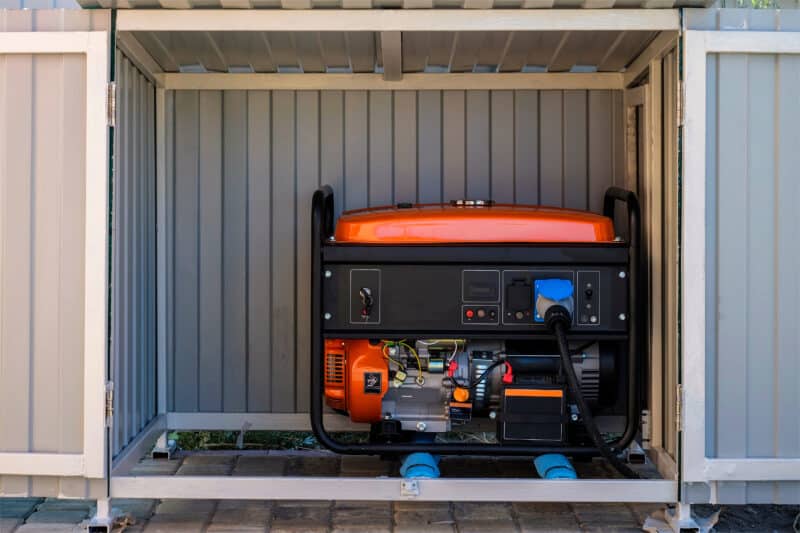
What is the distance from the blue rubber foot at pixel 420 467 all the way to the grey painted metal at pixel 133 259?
1.11 meters

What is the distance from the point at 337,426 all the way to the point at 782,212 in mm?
2179

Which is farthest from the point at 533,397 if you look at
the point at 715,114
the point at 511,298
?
the point at 715,114

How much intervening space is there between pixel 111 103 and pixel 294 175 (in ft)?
3.91

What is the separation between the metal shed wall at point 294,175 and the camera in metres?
4.13

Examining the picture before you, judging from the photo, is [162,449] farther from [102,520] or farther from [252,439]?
[102,520]

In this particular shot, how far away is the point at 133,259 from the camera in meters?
3.60

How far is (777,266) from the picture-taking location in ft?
10.2

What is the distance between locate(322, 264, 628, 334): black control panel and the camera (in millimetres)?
3236

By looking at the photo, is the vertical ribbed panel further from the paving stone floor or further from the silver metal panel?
the paving stone floor

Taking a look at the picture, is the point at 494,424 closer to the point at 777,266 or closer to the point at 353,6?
the point at 777,266

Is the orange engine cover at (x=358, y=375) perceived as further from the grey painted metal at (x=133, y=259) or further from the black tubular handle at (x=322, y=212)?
the grey painted metal at (x=133, y=259)

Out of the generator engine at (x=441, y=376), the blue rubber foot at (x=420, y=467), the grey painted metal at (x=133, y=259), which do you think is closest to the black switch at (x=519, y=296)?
the generator engine at (x=441, y=376)

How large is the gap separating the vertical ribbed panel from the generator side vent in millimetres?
1424

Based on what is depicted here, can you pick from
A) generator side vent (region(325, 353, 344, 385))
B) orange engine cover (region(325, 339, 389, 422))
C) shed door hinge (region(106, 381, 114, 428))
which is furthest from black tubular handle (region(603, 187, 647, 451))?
shed door hinge (region(106, 381, 114, 428))
